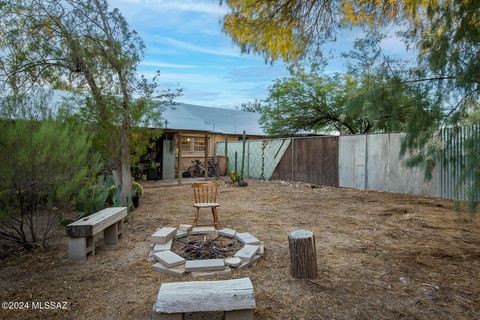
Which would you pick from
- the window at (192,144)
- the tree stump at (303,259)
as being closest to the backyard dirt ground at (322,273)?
the tree stump at (303,259)

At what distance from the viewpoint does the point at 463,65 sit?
2900 millimetres

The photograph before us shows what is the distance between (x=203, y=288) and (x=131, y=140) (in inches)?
208

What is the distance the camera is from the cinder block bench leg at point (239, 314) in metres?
2.18

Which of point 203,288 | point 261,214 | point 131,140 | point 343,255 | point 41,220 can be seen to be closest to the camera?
point 203,288

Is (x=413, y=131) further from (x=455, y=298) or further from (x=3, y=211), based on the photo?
(x=3, y=211)

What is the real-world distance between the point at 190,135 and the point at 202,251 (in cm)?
1117

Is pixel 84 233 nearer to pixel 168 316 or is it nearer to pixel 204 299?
pixel 168 316

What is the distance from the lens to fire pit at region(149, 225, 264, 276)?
3195 mm

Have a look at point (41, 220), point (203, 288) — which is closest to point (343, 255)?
point (203, 288)

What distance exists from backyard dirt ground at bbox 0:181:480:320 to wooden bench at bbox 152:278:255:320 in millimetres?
309

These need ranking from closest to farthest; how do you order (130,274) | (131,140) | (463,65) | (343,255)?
(463,65) < (130,274) < (343,255) < (131,140)

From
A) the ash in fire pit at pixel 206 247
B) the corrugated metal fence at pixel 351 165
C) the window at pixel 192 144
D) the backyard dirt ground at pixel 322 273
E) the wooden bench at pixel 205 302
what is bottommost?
the backyard dirt ground at pixel 322 273

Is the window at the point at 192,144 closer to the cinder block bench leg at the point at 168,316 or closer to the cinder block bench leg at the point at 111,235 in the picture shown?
the cinder block bench leg at the point at 111,235

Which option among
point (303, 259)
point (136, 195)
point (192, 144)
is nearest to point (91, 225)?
point (303, 259)
